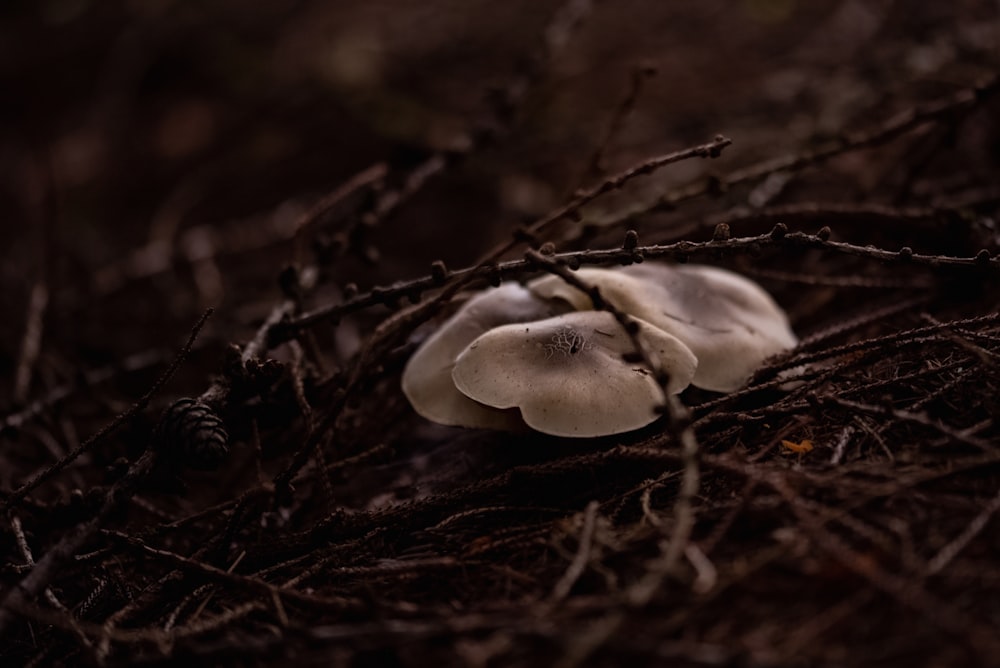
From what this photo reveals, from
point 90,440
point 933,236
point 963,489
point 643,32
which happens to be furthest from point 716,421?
point 643,32

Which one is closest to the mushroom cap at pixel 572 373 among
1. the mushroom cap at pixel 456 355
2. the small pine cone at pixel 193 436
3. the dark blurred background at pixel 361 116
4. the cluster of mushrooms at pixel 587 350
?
the cluster of mushrooms at pixel 587 350

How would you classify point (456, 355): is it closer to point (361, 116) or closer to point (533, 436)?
point (533, 436)

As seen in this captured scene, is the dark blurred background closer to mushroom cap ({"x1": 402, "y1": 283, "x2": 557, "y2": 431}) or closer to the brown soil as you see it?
the brown soil

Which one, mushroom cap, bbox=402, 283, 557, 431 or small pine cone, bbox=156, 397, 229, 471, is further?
mushroom cap, bbox=402, 283, 557, 431

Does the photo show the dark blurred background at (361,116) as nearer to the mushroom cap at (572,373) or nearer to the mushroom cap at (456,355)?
the mushroom cap at (456,355)

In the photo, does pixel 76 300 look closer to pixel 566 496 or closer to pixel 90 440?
pixel 90 440

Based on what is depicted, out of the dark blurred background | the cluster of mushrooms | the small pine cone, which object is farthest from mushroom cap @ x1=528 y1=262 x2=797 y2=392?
the small pine cone

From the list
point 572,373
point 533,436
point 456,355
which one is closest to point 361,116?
point 456,355
